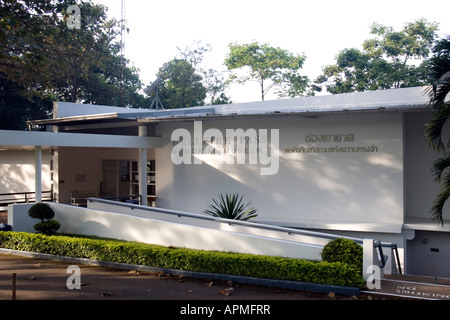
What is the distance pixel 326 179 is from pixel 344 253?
5319 mm

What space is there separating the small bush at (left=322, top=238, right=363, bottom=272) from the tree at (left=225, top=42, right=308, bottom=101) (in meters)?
28.8

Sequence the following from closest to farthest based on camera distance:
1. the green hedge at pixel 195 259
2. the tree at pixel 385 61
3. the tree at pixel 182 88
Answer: the green hedge at pixel 195 259
the tree at pixel 385 61
the tree at pixel 182 88

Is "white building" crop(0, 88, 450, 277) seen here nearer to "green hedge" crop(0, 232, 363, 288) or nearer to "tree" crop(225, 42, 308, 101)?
"green hedge" crop(0, 232, 363, 288)

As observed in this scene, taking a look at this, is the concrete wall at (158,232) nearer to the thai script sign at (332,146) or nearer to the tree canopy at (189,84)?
the thai script sign at (332,146)

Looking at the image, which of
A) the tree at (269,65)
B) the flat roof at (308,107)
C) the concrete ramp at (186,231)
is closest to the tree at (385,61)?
the tree at (269,65)

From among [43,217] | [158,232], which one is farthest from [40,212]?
[158,232]

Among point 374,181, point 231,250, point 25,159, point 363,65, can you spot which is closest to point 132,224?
point 231,250

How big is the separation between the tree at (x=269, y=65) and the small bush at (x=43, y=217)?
27.2 m

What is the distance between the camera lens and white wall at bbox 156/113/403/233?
41.5ft

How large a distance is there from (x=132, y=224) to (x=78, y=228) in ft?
6.90

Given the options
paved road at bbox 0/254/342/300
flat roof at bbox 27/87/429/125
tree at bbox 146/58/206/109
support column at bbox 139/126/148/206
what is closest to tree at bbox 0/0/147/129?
flat roof at bbox 27/87/429/125

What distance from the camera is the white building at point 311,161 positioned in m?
12.6

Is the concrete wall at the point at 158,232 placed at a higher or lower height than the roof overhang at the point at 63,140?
lower
